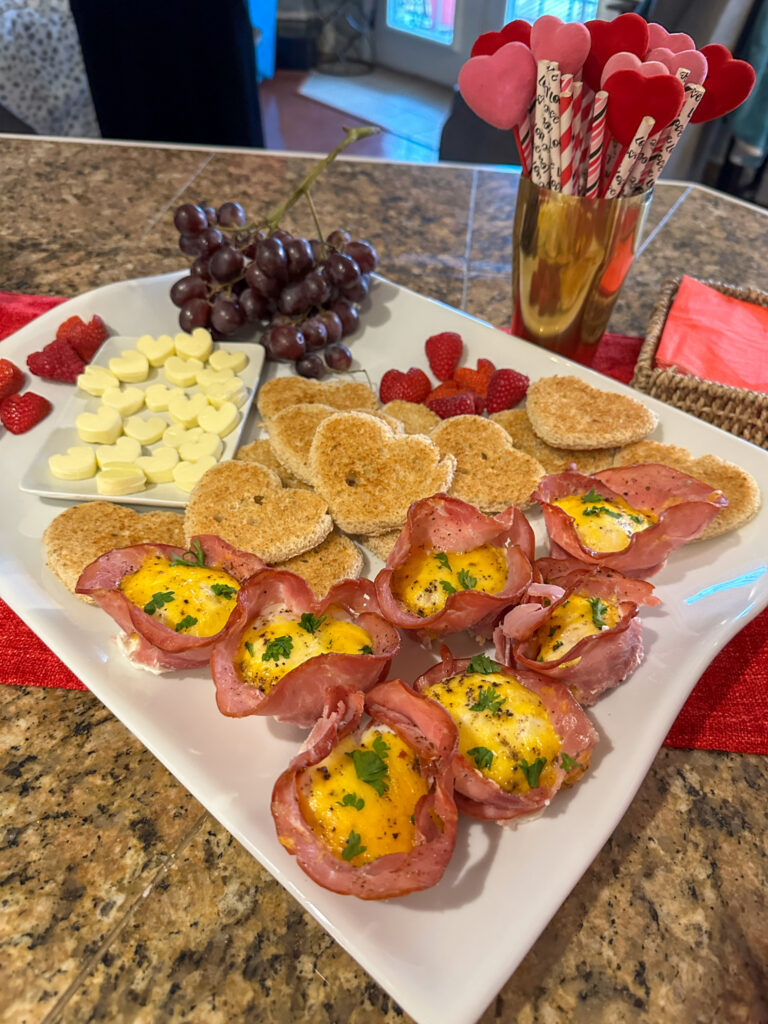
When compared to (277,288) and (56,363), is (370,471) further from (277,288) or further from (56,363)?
(56,363)

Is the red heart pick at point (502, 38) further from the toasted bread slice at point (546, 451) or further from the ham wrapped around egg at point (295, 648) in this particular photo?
the ham wrapped around egg at point (295, 648)

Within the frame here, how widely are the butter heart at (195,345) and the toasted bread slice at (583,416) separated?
2.60 ft

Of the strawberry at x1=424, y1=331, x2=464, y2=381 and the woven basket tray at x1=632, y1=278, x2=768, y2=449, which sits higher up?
the woven basket tray at x1=632, y1=278, x2=768, y2=449

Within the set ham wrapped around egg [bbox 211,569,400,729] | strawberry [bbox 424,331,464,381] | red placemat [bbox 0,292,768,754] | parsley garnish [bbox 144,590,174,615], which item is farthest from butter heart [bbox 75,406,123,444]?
strawberry [bbox 424,331,464,381]

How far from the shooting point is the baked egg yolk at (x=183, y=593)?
1055 mm

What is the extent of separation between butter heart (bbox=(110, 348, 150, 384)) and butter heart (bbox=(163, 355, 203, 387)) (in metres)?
0.05

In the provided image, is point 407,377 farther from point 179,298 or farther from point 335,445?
point 179,298

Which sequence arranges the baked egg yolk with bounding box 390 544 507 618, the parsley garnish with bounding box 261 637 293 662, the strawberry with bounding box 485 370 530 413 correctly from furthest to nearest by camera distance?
the strawberry with bounding box 485 370 530 413 → the baked egg yolk with bounding box 390 544 507 618 → the parsley garnish with bounding box 261 637 293 662

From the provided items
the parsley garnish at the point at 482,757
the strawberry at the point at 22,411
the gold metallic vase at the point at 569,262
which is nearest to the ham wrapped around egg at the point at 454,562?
the parsley garnish at the point at 482,757

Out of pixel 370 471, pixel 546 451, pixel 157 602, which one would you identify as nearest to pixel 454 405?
pixel 546 451

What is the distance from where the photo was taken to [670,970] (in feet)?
2.93

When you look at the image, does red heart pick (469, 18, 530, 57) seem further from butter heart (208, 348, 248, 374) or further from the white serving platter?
butter heart (208, 348, 248, 374)

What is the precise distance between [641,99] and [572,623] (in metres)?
0.92

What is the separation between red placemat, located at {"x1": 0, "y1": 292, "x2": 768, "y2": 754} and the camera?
3.69ft
